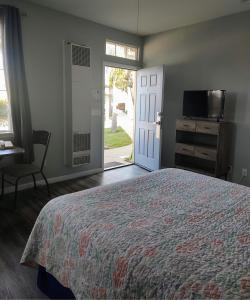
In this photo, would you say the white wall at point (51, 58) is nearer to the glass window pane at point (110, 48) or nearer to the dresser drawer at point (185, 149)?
the glass window pane at point (110, 48)

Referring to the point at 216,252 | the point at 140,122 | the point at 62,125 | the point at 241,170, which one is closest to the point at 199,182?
the point at 216,252

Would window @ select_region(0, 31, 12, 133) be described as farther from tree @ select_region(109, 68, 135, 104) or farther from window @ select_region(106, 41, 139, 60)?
tree @ select_region(109, 68, 135, 104)

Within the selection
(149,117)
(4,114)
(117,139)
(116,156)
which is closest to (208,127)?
(149,117)

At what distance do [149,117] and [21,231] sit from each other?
2.96m

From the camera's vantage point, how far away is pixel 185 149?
12.9ft

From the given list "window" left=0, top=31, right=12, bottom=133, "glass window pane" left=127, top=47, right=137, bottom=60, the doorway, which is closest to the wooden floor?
"window" left=0, top=31, right=12, bottom=133

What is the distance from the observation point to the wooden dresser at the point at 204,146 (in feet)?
11.5

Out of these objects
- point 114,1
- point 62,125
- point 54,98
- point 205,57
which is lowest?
point 62,125

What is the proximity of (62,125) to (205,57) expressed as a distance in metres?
2.60

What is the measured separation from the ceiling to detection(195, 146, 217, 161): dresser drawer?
78.4 inches

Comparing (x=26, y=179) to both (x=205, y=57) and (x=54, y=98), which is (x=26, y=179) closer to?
(x=54, y=98)

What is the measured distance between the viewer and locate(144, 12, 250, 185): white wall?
3.46m

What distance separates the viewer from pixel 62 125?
3.90 meters

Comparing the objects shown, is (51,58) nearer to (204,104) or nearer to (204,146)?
(204,104)
